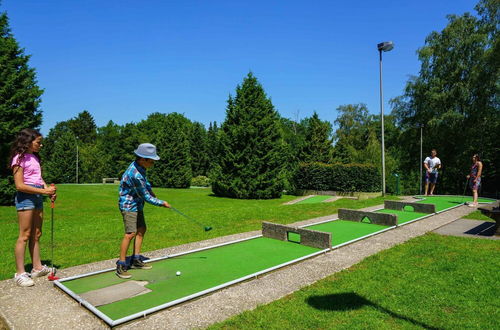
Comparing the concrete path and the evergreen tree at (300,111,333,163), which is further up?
the evergreen tree at (300,111,333,163)

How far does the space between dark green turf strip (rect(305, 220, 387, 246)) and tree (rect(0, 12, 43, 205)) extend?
13.3 metres

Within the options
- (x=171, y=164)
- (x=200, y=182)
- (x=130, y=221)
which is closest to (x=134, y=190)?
(x=130, y=221)

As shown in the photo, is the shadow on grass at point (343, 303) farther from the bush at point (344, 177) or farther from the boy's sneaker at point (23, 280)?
the bush at point (344, 177)

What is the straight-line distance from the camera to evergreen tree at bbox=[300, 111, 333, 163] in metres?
29.0

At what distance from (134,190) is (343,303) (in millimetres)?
3001

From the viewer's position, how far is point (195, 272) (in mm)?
4762

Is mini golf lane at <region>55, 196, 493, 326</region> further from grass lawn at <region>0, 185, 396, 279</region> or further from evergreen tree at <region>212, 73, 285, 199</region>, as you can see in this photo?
evergreen tree at <region>212, 73, 285, 199</region>

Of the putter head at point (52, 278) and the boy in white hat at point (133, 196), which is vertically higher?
the boy in white hat at point (133, 196)

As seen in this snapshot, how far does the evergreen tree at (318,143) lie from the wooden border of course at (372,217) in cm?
1988

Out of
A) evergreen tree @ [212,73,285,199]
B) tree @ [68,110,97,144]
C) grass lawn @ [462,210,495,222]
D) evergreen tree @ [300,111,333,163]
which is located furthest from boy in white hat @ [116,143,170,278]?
tree @ [68,110,97,144]

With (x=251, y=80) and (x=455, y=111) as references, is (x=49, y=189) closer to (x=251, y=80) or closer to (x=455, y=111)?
(x=251, y=80)

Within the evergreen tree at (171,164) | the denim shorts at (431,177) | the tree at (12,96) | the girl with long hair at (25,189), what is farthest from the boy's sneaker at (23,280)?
the evergreen tree at (171,164)

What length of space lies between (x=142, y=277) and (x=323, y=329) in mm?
2575

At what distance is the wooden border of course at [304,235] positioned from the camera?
6020 millimetres
